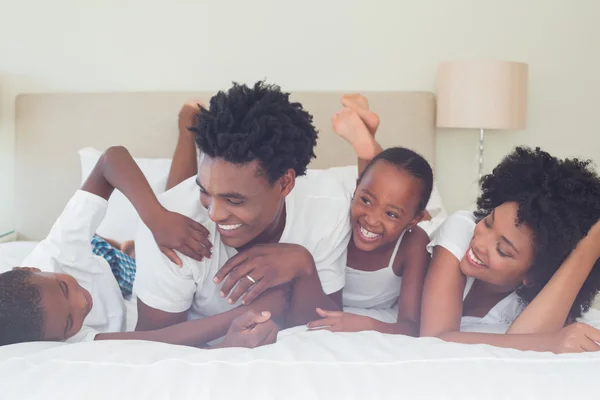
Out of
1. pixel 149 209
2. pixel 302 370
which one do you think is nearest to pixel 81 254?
pixel 149 209

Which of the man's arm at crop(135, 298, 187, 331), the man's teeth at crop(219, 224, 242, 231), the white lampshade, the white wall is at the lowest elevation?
the man's arm at crop(135, 298, 187, 331)

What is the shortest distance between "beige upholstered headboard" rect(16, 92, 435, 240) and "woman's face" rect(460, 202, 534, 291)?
1.35m

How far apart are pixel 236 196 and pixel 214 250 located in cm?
19

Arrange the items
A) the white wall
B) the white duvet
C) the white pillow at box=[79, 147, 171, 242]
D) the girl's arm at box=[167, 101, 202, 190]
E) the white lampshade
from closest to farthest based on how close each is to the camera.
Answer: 1. the white duvet
2. the girl's arm at box=[167, 101, 202, 190]
3. the white pillow at box=[79, 147, 171, 242]
4. the white lampshade
5. the white wall

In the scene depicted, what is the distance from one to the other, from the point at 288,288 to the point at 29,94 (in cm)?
184

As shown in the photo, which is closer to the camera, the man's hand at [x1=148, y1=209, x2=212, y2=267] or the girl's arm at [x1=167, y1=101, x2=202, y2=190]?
the man's hand at [x1=148, y1=209, x2=212, y2=267]

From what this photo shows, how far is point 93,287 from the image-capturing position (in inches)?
56.2

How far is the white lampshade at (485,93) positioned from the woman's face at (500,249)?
127cm

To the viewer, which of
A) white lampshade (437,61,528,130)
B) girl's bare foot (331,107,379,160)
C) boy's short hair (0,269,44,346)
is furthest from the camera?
white lampshade (437,61,528,130)

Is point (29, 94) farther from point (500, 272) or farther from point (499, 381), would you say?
point (499, 381)

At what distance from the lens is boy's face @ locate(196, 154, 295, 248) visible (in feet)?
3.91

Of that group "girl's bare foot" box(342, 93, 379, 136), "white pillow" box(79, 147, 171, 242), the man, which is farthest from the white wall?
the man

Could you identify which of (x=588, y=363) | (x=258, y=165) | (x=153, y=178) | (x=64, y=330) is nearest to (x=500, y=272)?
(x=588, y=363)

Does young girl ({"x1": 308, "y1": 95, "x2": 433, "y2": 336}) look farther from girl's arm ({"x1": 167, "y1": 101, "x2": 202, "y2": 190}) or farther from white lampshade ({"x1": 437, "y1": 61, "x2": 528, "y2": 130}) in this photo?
white lampshade ({"x1": 437, "y1": 61, "x2": 528, "y2": 130})
